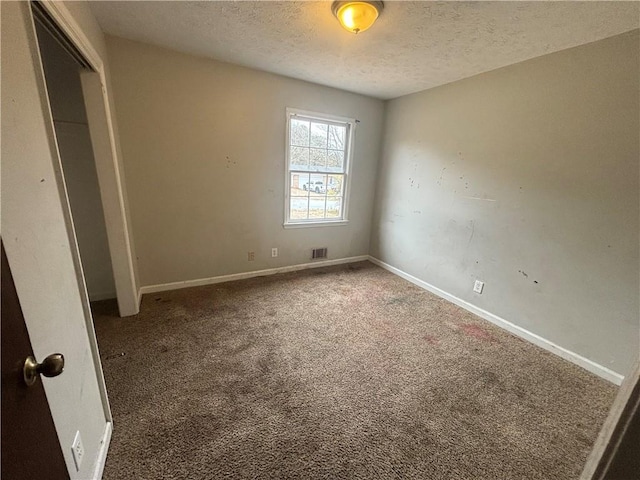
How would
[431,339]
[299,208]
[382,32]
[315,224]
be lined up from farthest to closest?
[315,224]
[299,208]
[431,339]
[382,32]

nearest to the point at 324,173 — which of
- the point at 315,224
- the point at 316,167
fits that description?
the point at 316,167

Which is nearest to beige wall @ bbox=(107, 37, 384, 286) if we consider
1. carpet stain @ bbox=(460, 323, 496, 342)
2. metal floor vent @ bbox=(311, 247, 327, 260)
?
metal floor vent @ bbox=(311, 247, 327, 260)

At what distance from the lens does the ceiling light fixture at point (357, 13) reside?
1.56m

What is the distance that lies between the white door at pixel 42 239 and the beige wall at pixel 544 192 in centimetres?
305

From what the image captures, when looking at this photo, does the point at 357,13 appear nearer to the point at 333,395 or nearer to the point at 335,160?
the point at 335,160

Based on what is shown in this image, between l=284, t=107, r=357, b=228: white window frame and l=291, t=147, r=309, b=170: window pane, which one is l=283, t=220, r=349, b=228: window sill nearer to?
l=284, t=107, r=357, b=228: white window frame

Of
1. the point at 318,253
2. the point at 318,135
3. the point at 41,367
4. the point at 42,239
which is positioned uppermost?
the point at 318,135

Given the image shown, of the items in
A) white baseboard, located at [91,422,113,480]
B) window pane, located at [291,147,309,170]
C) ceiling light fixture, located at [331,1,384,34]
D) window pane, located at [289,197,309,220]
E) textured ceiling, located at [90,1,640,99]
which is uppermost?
textured ceiling, located at [90,1,640,99]

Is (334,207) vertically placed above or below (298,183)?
below

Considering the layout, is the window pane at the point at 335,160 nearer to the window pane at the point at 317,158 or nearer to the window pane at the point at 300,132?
the window pane at the point at 317,158

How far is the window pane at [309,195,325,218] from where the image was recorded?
3.58 meters

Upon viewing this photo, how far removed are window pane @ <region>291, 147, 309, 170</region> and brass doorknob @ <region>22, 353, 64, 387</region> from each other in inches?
115

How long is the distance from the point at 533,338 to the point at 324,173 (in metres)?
2.81

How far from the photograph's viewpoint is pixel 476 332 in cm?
243
